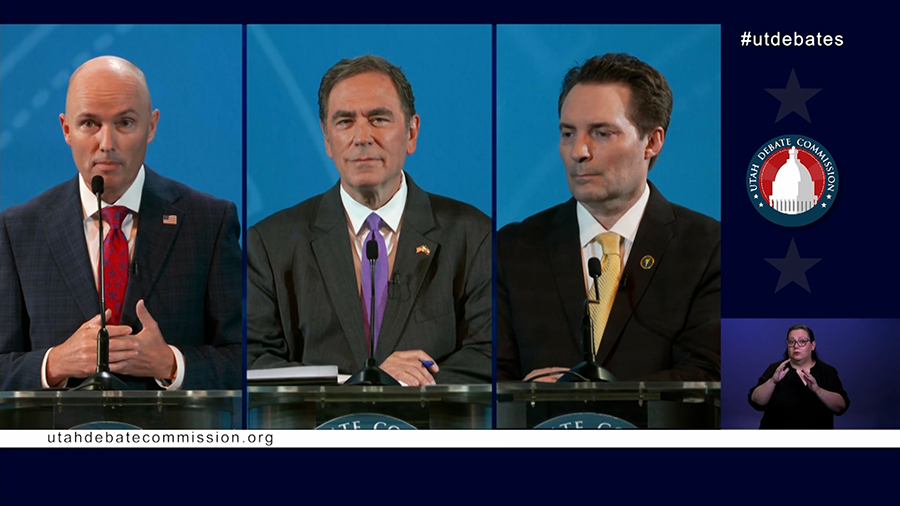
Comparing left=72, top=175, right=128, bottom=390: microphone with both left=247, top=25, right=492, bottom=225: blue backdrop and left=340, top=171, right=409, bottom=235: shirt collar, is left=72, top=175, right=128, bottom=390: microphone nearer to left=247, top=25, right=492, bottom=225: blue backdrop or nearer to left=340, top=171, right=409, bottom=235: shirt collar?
left=247, top=25, right=492, bottom=225: blue backdrop

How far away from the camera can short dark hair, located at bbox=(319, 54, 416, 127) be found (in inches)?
282

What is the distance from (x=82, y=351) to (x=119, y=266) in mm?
549

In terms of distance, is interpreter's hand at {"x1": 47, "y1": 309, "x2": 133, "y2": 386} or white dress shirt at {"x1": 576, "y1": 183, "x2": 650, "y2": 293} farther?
white dress shirt at {"x1": 576, "y1": 183, "x2": 650, "y2": 293}

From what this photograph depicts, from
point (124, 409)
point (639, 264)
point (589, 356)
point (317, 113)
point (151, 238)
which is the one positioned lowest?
point (124, 409)

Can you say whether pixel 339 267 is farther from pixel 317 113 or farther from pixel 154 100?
pixel 154 100

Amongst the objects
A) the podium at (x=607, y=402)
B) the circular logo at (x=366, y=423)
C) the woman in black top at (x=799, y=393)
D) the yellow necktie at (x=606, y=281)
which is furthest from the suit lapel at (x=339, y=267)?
the woman in black top at (x=799, y=393)

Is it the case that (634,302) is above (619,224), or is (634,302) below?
below

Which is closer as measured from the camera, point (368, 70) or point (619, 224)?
point (368, 70)

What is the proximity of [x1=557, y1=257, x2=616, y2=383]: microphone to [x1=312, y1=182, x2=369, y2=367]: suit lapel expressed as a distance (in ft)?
4.12

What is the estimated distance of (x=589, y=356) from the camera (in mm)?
7172

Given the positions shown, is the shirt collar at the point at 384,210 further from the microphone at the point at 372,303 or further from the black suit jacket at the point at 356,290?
the microphone at the point at 372,303

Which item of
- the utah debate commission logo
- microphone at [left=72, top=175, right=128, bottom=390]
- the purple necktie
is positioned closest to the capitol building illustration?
the utah debate commission logo

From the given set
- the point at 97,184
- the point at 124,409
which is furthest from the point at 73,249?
the point at 124,409

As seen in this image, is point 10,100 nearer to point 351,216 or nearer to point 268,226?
point 268,226
